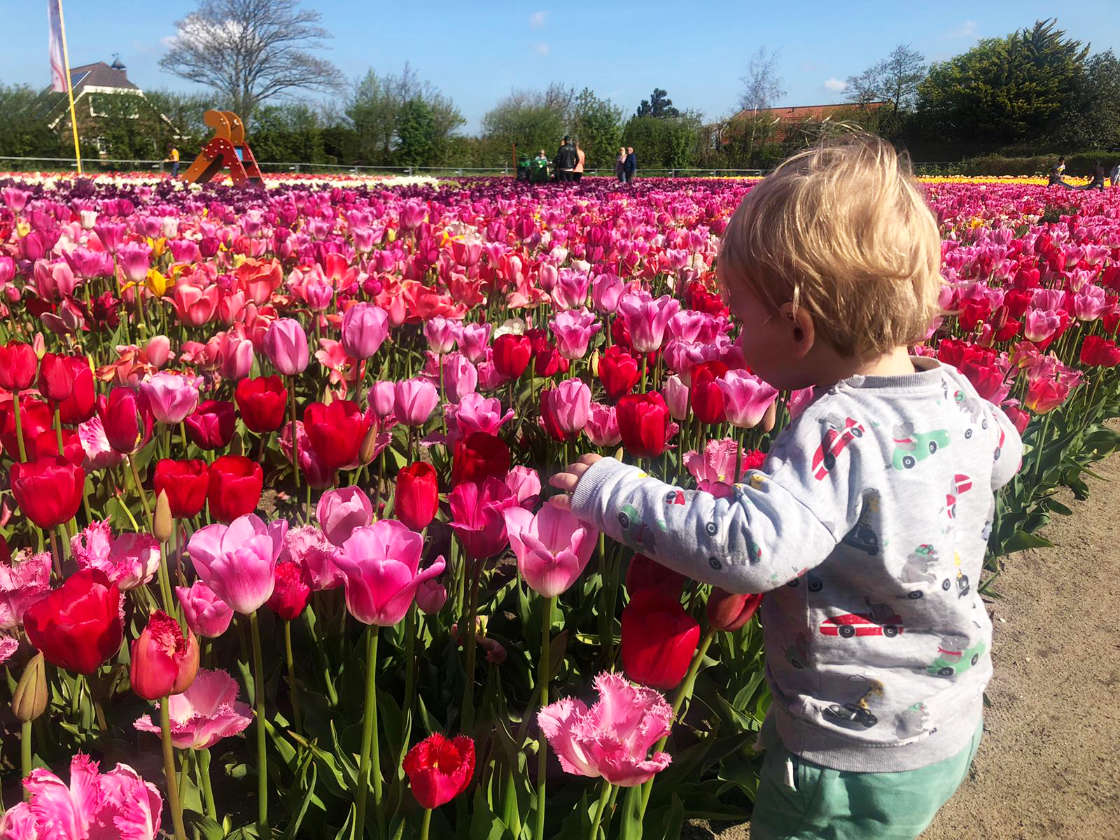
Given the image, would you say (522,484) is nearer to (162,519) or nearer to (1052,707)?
(162,519)

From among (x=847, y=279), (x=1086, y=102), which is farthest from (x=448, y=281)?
(x=1086, y=102)

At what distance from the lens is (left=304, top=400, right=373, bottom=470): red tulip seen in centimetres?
180

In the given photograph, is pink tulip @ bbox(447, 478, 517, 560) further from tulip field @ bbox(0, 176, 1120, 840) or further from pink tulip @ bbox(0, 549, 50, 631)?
pink tulip @ bbox(0, 549, 50, 631)

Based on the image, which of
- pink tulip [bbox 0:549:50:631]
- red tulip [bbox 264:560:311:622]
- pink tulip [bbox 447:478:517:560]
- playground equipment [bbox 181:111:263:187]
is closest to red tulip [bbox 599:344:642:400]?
pink tulip [bbox 447:478:517:560]

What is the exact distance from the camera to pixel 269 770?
1740 millimetres

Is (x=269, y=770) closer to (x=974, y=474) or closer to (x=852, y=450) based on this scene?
(x=852, y=450)

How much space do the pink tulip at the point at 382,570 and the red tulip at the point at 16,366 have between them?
1.46m

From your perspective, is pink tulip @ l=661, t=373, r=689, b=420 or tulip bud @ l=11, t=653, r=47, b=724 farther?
pink tulip @ l=661, t=373, r=689, b=420

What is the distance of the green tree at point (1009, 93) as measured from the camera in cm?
5625

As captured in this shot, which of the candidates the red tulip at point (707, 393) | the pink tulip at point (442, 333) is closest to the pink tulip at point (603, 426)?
the red tulip at point (707, 393)

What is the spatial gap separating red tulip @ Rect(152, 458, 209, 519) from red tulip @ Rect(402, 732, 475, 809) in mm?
821

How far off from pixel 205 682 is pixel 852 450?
42.1 inches

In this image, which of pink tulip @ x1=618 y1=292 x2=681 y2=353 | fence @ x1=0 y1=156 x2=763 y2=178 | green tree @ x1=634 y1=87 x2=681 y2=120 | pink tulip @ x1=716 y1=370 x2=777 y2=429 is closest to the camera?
pink tulip @ x1=716 y1=370 x2=777 y2=429

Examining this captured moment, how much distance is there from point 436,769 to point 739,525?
1.69ft
